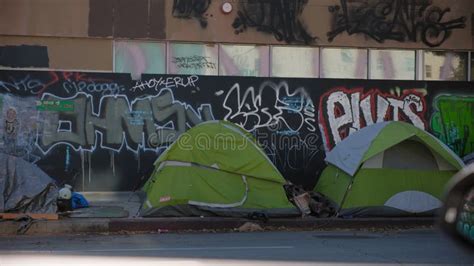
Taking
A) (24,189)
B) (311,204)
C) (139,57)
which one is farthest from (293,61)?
(24,189)

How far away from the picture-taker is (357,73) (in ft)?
58.0

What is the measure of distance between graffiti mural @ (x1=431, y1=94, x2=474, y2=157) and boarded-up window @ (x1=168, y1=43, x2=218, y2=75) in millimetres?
6548

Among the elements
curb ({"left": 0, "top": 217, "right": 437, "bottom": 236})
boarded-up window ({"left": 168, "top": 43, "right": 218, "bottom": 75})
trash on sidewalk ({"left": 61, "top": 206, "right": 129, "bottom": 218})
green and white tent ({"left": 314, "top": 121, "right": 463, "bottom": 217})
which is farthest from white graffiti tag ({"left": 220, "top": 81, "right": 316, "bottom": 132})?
curb ({"left": 0, "top": 217, "right": 437, "bottom": 236})

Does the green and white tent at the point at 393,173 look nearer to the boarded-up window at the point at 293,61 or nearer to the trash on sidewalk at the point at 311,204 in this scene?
the trash on sidewalk at the point at 311,204

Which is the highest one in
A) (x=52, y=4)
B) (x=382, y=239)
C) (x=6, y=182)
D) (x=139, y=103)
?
(x=52, y=4)

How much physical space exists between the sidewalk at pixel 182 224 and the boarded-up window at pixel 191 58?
4948 mm

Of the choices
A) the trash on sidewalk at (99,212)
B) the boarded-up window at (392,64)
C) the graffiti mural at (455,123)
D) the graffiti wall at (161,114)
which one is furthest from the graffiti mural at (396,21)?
the trash on sidewalk at (99,212)

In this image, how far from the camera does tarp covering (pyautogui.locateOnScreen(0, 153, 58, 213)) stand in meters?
12.6

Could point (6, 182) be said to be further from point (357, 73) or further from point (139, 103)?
point (357, 73)

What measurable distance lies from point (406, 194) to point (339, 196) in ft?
4.71

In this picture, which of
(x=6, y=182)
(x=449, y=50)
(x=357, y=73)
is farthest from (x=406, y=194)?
(x=6, y=182)

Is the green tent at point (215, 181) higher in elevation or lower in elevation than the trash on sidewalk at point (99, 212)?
higher

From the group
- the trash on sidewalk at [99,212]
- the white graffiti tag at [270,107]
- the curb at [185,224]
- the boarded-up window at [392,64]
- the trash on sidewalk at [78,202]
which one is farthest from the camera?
the boarded-up window at [392,64]

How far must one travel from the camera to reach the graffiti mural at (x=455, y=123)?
1794cm
